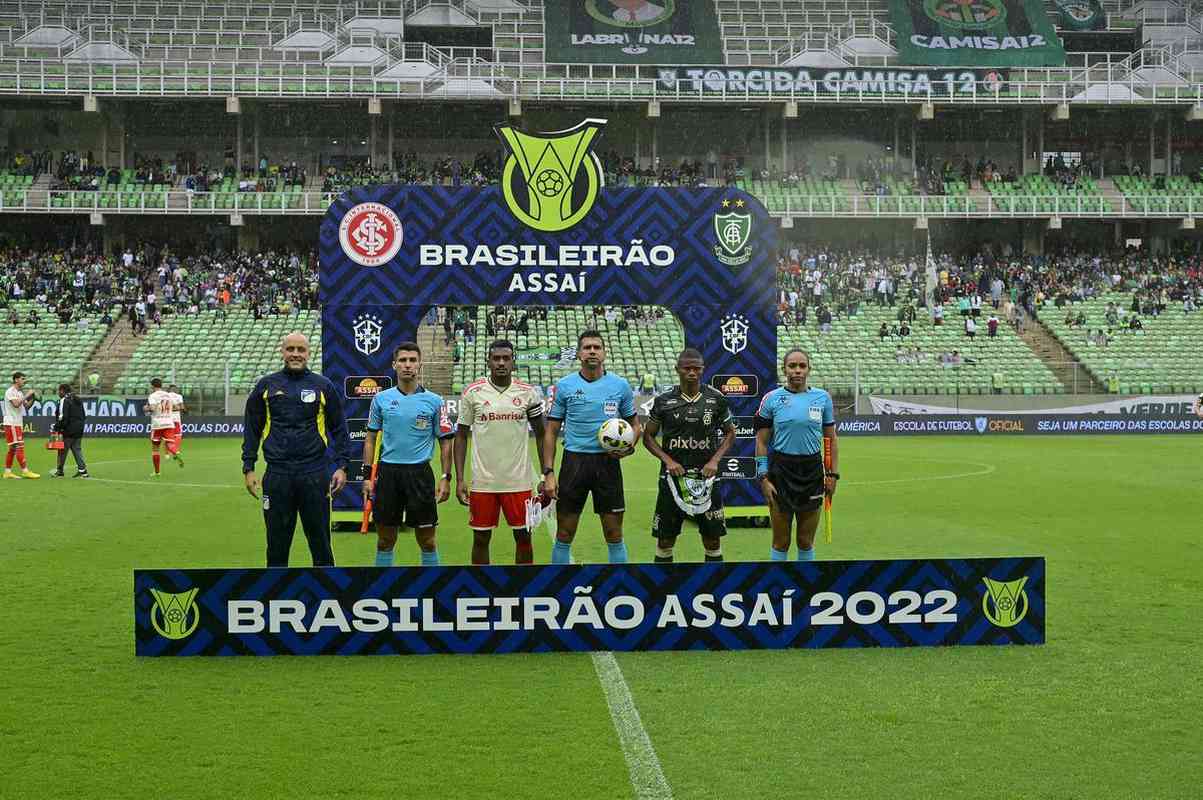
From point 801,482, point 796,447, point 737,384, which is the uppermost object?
point 737,384

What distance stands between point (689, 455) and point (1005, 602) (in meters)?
2.96

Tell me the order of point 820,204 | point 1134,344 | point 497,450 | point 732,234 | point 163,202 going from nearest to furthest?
point 497,450 → point 732,234 → point 1134,344 → point 163,202 → point 820,204

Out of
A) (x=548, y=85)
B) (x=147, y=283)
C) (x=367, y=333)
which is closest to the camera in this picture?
(x=367, y=333)

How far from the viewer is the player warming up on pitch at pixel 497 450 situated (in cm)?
1057

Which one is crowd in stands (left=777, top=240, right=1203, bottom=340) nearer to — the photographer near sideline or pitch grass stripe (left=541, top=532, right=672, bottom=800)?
the photographer near sideline

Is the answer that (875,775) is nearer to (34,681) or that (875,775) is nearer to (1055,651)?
(1055,651)

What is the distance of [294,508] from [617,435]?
2499mm

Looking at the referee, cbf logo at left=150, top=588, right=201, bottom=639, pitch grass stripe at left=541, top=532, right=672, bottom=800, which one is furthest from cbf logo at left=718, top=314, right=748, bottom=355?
cbf logo at left=150, top=588, right=201, bottom=639

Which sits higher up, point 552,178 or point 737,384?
point 552,178

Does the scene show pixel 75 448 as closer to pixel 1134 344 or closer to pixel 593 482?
pixel 593 482

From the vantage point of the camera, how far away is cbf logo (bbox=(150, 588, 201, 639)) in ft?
28.0

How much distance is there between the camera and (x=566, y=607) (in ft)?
28.3

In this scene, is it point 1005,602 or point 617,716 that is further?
point 1005,602

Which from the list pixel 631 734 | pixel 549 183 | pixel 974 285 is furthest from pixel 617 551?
pixel 974 285
